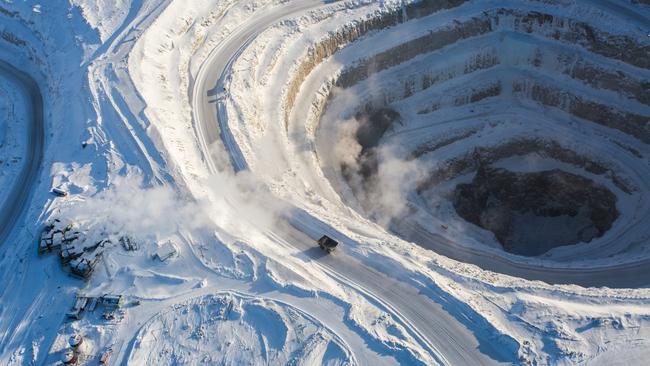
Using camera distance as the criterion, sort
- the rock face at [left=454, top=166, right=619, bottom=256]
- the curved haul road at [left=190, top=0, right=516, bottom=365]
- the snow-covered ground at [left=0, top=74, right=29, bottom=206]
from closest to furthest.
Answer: the curved haul road at [left=190, top=0, right=516, bottom=365] < the snow-covered ground at [left=0, top=74, right=29, bottom=206] < the rock face at [left=454, top=166, right=619, bottom=256]

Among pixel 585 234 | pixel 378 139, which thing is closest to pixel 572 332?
pixel 585 234

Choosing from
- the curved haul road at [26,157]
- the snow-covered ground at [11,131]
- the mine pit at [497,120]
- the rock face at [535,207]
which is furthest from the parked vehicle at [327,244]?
the snow-covered ground at [11,131]

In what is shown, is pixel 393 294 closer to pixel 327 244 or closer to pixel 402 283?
pixel 402 283

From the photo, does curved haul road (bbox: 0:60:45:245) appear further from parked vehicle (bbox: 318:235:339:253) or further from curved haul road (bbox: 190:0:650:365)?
parked vehicle (bbox: 318:235:339:253)

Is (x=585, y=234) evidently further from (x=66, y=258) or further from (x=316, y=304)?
(x=66, y=258)

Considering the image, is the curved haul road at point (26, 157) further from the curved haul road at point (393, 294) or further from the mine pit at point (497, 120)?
the mine pit at point (497, 120)

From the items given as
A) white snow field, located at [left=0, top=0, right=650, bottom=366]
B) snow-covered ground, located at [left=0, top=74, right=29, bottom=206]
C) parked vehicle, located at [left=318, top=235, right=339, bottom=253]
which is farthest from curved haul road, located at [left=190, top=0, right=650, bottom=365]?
snow-covered ground, located at [left=0, top=74, right=29, bottom=206]
